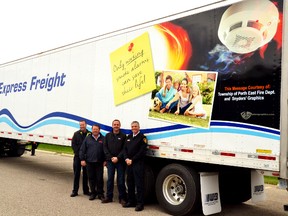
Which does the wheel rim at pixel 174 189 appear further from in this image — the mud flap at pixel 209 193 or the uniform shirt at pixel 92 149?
the uniform shirt at pixel 92 149

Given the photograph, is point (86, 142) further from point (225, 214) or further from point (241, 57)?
point (241, 57)

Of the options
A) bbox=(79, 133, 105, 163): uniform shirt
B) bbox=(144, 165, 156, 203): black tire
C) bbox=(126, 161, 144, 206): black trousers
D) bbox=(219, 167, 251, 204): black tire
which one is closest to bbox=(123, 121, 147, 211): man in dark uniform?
bbox=(126, 161, 144, 206): black trousers

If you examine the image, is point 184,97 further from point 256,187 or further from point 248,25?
point 256,187

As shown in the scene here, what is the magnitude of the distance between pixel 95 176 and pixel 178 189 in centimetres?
222

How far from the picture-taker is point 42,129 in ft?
34.0

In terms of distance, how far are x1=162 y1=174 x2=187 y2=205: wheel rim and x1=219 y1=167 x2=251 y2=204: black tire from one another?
34.2 inches

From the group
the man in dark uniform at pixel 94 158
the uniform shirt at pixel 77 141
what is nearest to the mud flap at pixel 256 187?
the man in dark uniform at pixel 94 158

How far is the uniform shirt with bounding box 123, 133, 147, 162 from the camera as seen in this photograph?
6828mm

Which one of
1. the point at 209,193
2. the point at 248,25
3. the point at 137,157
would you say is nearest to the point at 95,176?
the point at 137,157

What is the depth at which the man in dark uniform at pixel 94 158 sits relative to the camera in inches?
306

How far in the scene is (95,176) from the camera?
314 inches

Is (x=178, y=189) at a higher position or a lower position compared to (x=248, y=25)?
lower

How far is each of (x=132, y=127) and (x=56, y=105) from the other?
3610mm

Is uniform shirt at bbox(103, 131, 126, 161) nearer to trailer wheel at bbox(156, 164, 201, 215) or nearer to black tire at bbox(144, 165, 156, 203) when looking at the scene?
black tire at bbox(144, 165, 156, 203)
